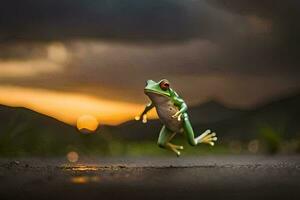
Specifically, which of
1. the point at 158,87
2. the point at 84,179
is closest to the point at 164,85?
the point at 158,87

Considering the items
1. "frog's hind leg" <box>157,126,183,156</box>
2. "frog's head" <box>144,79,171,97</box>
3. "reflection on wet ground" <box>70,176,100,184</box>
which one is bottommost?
"reflection on wet ground" <box>70,176,100,184</box>

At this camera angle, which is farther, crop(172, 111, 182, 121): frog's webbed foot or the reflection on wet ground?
crop(172, 111, 182, 121): frog's webbed foot

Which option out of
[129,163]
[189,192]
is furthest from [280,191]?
[129,163]

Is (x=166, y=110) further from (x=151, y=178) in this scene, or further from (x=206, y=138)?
(x=151, y=178)

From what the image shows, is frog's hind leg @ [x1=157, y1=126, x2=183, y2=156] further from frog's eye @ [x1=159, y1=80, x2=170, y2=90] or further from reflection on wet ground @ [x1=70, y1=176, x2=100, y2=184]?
reflection on wet ground @ [x1=70, y1=176, x2=100, y2=184]

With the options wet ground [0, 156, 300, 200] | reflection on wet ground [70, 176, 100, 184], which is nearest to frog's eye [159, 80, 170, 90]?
wet ground [0, 156, 300, 200]

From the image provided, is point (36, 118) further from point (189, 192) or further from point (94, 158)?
point (189, 192)

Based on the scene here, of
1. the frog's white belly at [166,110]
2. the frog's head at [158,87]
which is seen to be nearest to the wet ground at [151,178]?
the frog's white belly at [166,110]
